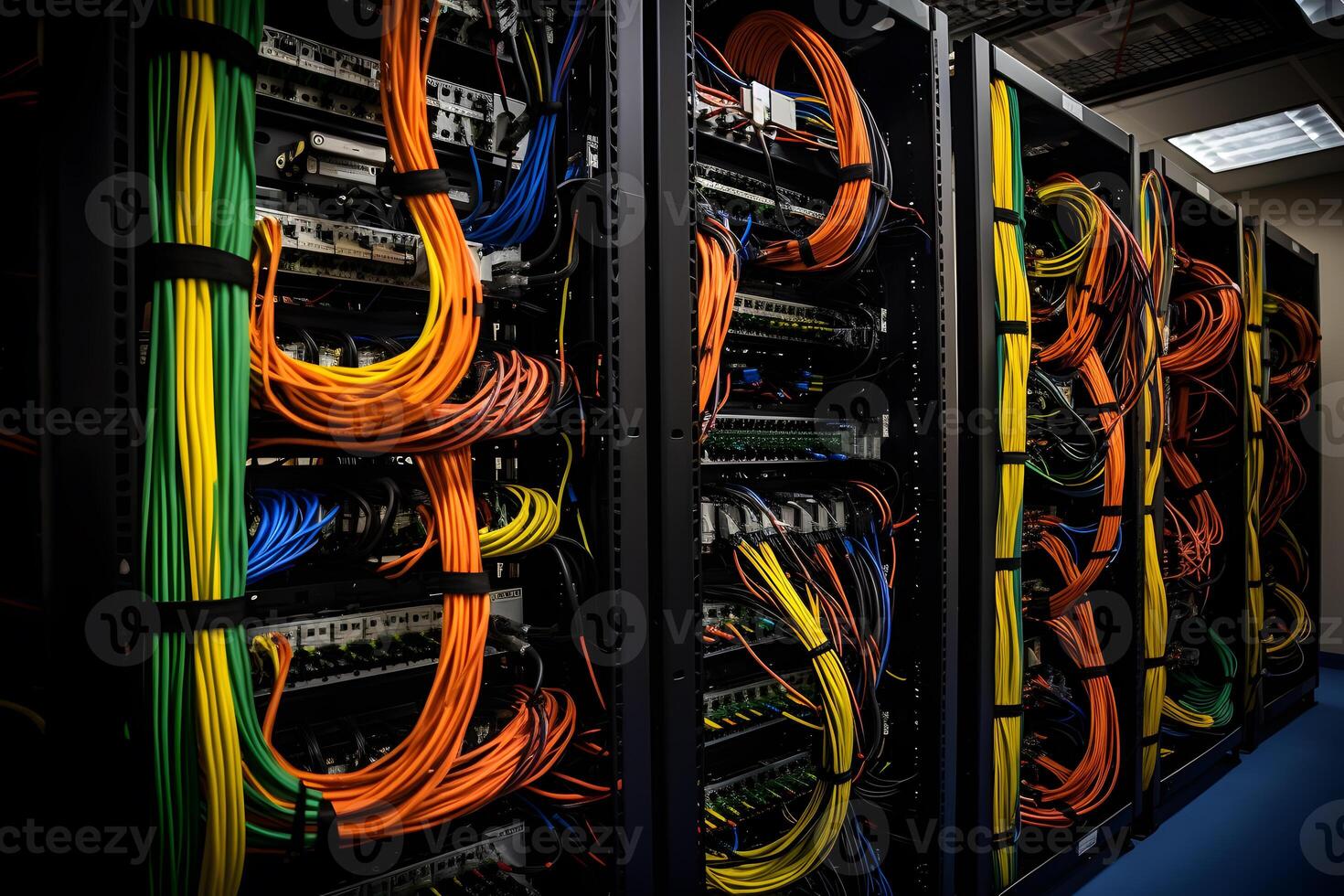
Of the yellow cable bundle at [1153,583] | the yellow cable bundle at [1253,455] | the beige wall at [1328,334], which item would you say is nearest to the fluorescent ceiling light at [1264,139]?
the beige wall at [1328,334]

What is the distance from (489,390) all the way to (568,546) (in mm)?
333

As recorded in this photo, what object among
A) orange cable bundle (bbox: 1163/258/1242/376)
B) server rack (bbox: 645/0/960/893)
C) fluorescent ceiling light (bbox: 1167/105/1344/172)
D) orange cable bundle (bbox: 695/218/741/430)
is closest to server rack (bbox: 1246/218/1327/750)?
fluorescent ceiling light (bbox: 1167/105/1344/172)

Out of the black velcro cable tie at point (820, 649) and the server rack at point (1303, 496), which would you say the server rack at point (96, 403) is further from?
the server rack at point (1303, 496)

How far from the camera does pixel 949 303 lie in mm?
1677

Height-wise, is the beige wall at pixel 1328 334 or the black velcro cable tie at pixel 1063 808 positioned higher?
the beige wall at pixel 1328 334

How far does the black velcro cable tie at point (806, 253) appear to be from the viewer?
1.57 metres

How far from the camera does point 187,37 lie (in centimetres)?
88

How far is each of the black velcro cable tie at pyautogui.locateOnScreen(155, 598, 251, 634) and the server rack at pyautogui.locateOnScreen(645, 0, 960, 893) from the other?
0.63 metres

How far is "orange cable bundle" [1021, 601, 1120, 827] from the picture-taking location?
6.97 feet

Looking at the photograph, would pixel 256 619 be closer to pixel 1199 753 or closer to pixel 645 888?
pixel 645 888

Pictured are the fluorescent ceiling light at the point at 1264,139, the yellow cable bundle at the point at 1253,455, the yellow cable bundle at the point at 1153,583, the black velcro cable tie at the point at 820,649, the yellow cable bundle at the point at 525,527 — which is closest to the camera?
the yellow cable bundle at the point at 525,527

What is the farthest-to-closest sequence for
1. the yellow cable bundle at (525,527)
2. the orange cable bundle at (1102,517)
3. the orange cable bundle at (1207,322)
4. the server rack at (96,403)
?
the orange cable bundle at (1207,322), the orange cable bundle at (1102,517), the yellow cable bundle at (525,527), the server rack at (96,403)

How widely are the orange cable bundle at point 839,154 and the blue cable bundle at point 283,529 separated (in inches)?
41.0

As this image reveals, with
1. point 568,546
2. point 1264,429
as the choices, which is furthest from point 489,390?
point 1264,429
